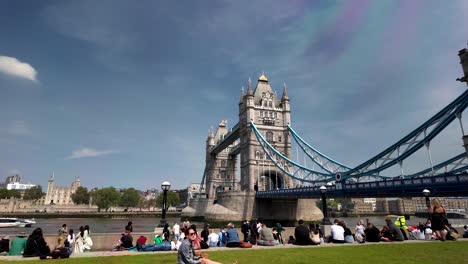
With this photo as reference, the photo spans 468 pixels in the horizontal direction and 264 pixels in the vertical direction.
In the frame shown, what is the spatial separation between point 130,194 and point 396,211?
108802 millimetres

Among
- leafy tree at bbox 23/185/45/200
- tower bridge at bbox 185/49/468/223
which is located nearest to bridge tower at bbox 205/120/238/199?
tower bridge at bbox 185/49/468/223

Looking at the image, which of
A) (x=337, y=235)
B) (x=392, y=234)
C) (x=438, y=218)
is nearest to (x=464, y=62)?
(x=438, y=218)

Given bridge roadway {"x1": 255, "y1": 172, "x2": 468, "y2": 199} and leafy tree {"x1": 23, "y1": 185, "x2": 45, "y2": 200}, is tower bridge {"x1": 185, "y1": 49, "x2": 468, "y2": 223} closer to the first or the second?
bridge roadway {"x1": 255, "y1": 172, "x2": 468, "y2": 199}

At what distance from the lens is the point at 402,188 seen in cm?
2419

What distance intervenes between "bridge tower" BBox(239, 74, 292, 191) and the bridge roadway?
1697cm

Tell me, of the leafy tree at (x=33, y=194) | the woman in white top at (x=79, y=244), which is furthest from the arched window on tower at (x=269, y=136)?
the leafy tree at (x=33, y=194)

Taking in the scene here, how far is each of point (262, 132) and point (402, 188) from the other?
3402 cm

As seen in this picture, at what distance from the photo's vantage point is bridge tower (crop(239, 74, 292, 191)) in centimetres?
5428

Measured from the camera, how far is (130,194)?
10656cm

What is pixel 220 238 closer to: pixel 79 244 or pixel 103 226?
pixel 79 244

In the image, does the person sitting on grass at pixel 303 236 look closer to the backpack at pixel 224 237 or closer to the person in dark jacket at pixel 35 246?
the backpack at pixel 224 237

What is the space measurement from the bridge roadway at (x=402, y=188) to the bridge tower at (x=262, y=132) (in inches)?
668

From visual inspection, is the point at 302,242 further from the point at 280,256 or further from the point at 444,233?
the point at 444,233

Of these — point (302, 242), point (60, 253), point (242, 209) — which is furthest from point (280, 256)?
point (242, 209)
